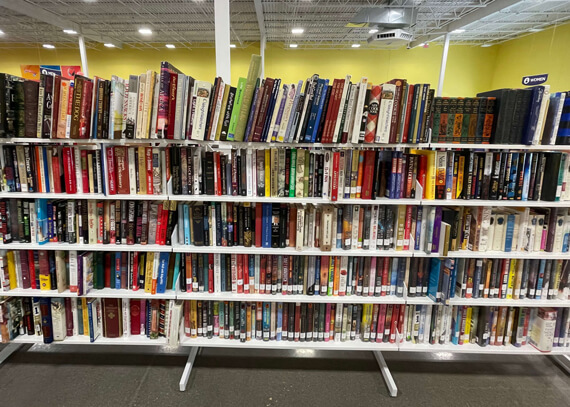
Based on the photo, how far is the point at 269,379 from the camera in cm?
206

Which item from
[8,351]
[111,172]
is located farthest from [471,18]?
[8,351]

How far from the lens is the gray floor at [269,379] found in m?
1.89

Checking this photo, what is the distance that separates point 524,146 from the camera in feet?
5.65

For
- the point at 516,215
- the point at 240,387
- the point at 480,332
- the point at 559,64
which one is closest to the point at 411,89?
the point at 516,215

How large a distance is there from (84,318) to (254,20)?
6175 millimetres

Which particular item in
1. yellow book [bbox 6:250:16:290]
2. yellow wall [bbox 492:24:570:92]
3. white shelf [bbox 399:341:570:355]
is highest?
yellow wall [bbox 492:24:570:92]

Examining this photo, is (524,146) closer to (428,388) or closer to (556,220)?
(556,220)

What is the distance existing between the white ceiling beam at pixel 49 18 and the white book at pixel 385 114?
255 inches

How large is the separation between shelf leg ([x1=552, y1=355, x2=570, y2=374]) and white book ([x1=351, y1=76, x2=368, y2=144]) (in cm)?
225

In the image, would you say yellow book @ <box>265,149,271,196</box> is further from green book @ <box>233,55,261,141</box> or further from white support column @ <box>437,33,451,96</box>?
white support column @ <box>437,33,451,96</box>

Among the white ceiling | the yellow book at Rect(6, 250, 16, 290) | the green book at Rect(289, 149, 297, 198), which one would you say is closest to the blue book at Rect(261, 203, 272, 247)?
the green book at Rect(289, 149, 297, 198)

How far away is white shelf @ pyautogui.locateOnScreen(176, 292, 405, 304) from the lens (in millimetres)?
1905

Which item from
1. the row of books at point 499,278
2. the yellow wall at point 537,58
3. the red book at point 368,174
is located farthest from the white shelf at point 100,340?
the yellow wall at point 537,58

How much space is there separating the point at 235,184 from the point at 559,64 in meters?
6.18
